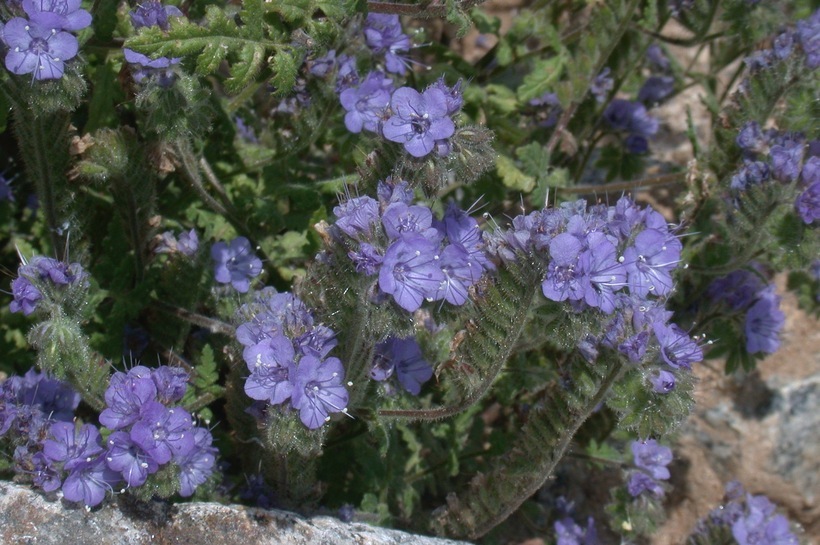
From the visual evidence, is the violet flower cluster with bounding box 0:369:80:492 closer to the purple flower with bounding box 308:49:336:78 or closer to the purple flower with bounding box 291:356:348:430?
the purple flower with bounding box 291:356:348:430

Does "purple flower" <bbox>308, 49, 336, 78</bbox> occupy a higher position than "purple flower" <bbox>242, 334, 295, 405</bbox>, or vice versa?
"purple flower" <bbox>308, 49, 336, 78</bbox>

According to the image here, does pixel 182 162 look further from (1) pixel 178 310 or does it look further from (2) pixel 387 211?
(2) pixel 387 211

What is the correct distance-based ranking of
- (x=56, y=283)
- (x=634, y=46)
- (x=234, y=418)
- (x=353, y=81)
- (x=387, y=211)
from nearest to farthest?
(x=387, y=211) < (x=56, y=283) < (x=234, y=418) < (x=353, y=81) < (x=634, y=46)

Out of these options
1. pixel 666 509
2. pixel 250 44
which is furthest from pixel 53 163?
pixel 666 509

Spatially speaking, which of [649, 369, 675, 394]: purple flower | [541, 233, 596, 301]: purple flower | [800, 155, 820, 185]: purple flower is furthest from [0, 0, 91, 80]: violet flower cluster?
[800, 155, 820, 185]: purple flower

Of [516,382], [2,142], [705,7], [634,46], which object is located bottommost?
[516,382]
